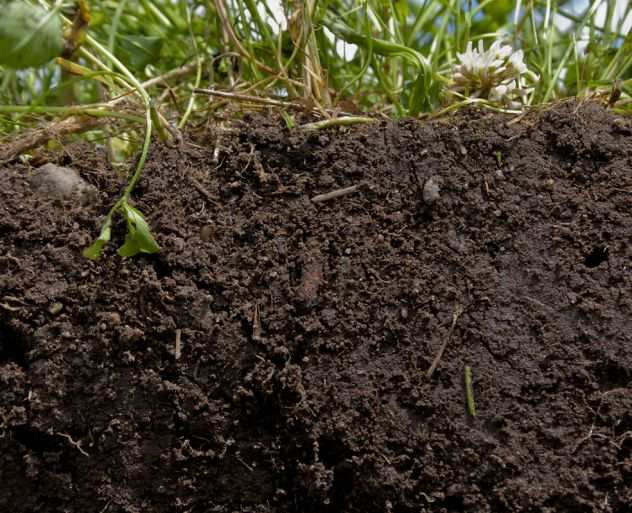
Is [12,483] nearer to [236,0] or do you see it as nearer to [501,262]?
[501,262]

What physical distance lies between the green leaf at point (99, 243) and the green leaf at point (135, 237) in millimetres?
25

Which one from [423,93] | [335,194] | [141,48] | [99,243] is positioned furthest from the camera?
[141,48]

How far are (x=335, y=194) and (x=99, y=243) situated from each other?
34cm

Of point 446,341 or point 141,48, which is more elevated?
point 141,48

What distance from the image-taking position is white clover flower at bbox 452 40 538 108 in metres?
1.17

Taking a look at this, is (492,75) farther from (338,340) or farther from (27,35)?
(27,35)

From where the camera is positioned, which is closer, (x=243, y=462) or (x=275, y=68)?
(x=243, y=462)

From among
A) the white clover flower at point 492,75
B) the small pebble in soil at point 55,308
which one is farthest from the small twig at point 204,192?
the white clover flower at point 492,75

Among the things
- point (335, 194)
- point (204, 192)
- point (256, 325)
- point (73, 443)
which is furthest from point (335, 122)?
point (73, 443)

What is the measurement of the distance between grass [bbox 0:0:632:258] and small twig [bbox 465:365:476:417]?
421mm

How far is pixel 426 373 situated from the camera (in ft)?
3.03

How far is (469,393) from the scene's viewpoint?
913 millimetres

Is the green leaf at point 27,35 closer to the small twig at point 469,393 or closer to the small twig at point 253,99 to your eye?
the small twig at point 253,99

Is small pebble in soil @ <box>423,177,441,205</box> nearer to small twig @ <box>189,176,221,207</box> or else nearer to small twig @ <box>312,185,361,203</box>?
small twig @ <box>312,185,361,203</box>
